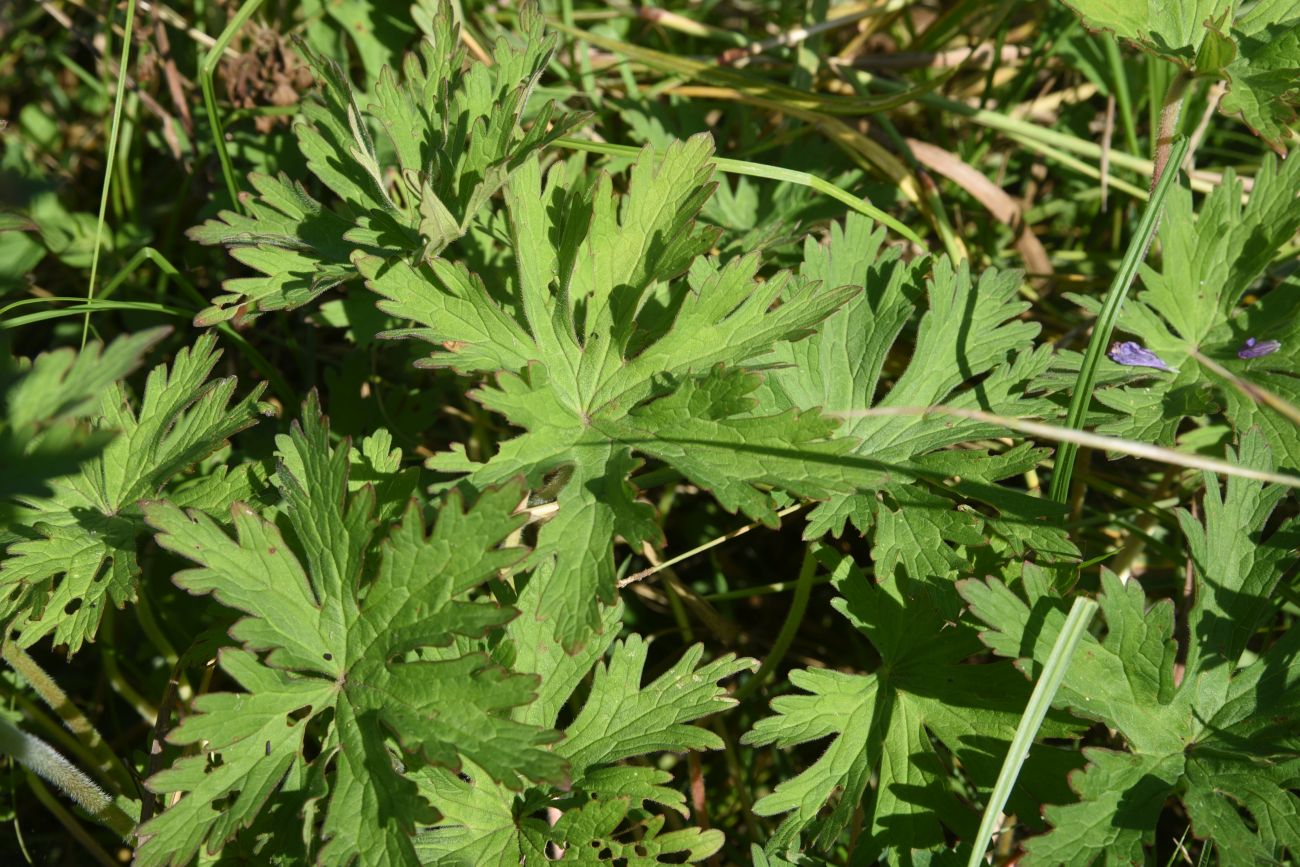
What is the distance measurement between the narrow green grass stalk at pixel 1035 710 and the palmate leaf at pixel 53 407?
1920 millimetres

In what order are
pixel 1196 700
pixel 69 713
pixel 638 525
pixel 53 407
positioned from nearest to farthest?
pixel 53 407
pixel 638 525
pixel 1196 700
pixel 69 713

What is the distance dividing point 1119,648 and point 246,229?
2514 millimetres

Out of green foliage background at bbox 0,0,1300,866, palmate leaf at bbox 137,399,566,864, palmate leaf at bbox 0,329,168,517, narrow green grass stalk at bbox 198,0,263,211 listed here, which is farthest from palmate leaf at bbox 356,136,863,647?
narrow green grass stalk at bbox 198,0,263,211

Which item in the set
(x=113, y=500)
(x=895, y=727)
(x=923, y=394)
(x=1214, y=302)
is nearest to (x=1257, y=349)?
(x=1214, y=302)

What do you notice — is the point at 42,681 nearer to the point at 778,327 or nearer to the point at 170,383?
the point at 170,383

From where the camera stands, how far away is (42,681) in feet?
8.69

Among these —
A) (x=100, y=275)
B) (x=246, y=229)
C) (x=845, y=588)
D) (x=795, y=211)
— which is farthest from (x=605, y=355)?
(x=100, y=275)

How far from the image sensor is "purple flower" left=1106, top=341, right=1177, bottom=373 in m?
2.88

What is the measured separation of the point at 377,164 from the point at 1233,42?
2267mm

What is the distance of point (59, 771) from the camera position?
2.30 meters

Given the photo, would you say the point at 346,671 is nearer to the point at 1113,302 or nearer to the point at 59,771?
the point at 59,771

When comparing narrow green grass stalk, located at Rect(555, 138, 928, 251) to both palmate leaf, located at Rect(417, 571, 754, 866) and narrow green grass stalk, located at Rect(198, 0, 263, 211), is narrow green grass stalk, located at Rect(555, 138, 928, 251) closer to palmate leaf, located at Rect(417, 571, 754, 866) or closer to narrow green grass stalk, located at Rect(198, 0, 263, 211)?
narrow green grass stalk, located at Rect(198, 0, 263, 211)

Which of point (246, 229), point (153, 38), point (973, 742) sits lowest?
point (973, 742)

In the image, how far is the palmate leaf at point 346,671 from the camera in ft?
6.89
